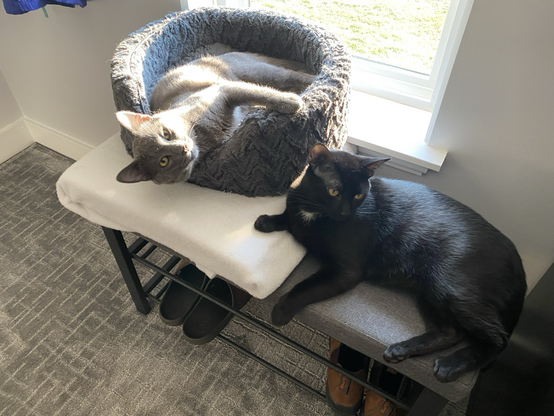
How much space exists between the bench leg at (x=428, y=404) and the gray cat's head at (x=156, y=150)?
0.72 metres

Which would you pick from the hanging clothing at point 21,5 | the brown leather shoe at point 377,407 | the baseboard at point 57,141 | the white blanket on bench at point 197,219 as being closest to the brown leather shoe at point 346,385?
the brown leather shoe at point 377,407

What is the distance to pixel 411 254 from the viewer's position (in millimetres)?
853

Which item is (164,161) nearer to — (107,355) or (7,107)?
(107,355)

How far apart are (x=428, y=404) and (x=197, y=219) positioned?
656 millimetres

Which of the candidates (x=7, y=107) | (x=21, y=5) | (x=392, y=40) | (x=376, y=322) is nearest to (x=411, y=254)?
(x=376, y=322)

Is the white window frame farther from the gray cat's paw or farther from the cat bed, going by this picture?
the gray cat's paw

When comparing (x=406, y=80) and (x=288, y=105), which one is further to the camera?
(x=406, y=80)

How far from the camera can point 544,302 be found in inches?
37.8

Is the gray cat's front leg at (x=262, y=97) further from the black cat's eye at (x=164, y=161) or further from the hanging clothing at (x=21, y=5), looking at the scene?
the hanging clothing at (x=21, y=5)

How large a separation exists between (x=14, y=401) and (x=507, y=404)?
139 cm

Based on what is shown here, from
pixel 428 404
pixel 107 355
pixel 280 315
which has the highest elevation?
pixel 280 315

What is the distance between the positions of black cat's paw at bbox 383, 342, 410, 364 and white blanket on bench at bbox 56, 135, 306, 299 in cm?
26

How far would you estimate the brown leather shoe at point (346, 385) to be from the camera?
1.08 metres

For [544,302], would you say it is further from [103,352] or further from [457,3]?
[103,352]
